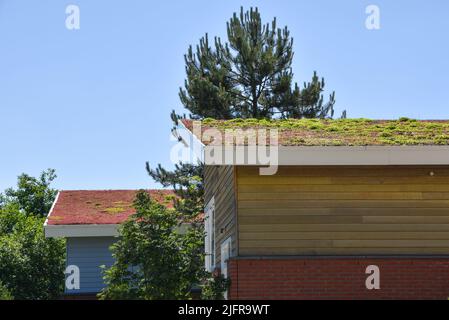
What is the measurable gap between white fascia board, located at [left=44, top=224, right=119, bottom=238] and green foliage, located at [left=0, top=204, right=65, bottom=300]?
3828 millimetres

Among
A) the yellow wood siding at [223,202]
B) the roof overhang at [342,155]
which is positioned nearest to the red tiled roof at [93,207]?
the yellow wood siding at [223,202]

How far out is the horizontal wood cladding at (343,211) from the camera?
51.4 feet

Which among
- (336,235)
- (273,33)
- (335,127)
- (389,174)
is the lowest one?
(336,235)

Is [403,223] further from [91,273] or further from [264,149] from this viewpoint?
[91,273]

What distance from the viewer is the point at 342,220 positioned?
619 inches

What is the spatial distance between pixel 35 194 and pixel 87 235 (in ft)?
68.7

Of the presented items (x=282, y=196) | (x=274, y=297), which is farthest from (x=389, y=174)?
(x=274, y=297)

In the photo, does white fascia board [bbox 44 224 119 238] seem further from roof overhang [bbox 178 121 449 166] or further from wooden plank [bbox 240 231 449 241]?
roof overhang [bbox 178 121 449 166]

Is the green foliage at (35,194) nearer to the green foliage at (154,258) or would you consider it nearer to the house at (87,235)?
the house at (87,235)

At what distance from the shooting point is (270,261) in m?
15.5

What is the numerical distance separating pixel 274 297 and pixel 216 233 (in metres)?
3.96

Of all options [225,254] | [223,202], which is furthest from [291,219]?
[223,202]

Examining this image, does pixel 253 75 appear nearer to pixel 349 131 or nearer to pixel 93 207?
pixel 93 207

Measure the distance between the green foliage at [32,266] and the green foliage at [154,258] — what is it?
44.7 ft
